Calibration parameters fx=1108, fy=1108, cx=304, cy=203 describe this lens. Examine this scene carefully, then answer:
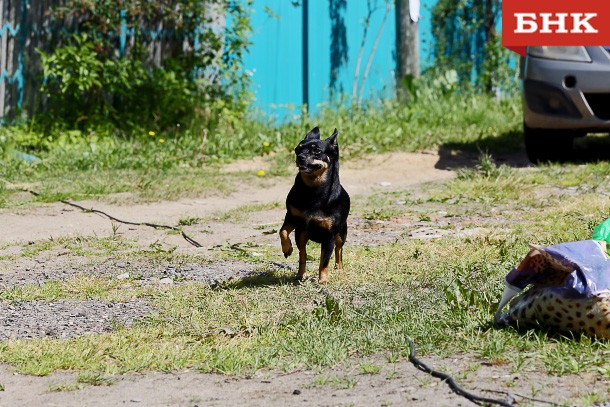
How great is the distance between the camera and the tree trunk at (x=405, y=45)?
14242 millimetres

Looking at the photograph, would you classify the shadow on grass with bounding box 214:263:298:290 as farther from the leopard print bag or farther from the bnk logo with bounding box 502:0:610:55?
the bnk logo with bounding box 502:0:610:55

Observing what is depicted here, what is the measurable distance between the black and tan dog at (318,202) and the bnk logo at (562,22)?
4.90m

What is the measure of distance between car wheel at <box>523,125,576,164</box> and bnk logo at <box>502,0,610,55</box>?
783 millimetres

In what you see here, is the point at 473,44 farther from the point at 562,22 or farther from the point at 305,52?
the point at 562,22

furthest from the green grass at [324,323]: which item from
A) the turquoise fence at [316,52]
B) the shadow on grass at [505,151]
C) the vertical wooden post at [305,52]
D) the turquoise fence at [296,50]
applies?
the vertical wooden post at [305,52]

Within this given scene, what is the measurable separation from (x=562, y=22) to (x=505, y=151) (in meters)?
1.96

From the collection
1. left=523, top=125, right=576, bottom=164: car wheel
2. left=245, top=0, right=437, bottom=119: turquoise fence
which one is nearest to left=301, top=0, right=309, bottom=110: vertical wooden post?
left=245, top=0, right=437, bottom=119: turquoise fence

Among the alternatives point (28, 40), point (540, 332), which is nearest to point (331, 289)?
point (540, 332)

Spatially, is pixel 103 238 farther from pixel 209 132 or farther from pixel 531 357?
pixel 209 132

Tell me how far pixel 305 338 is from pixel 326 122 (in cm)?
827

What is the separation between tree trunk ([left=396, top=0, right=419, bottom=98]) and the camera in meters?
14.2

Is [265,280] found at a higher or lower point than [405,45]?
lower

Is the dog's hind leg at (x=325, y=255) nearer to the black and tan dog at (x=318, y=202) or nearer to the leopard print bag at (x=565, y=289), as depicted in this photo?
the black and tan dog at (x=318, y=202)

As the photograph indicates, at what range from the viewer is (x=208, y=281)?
599 cm
